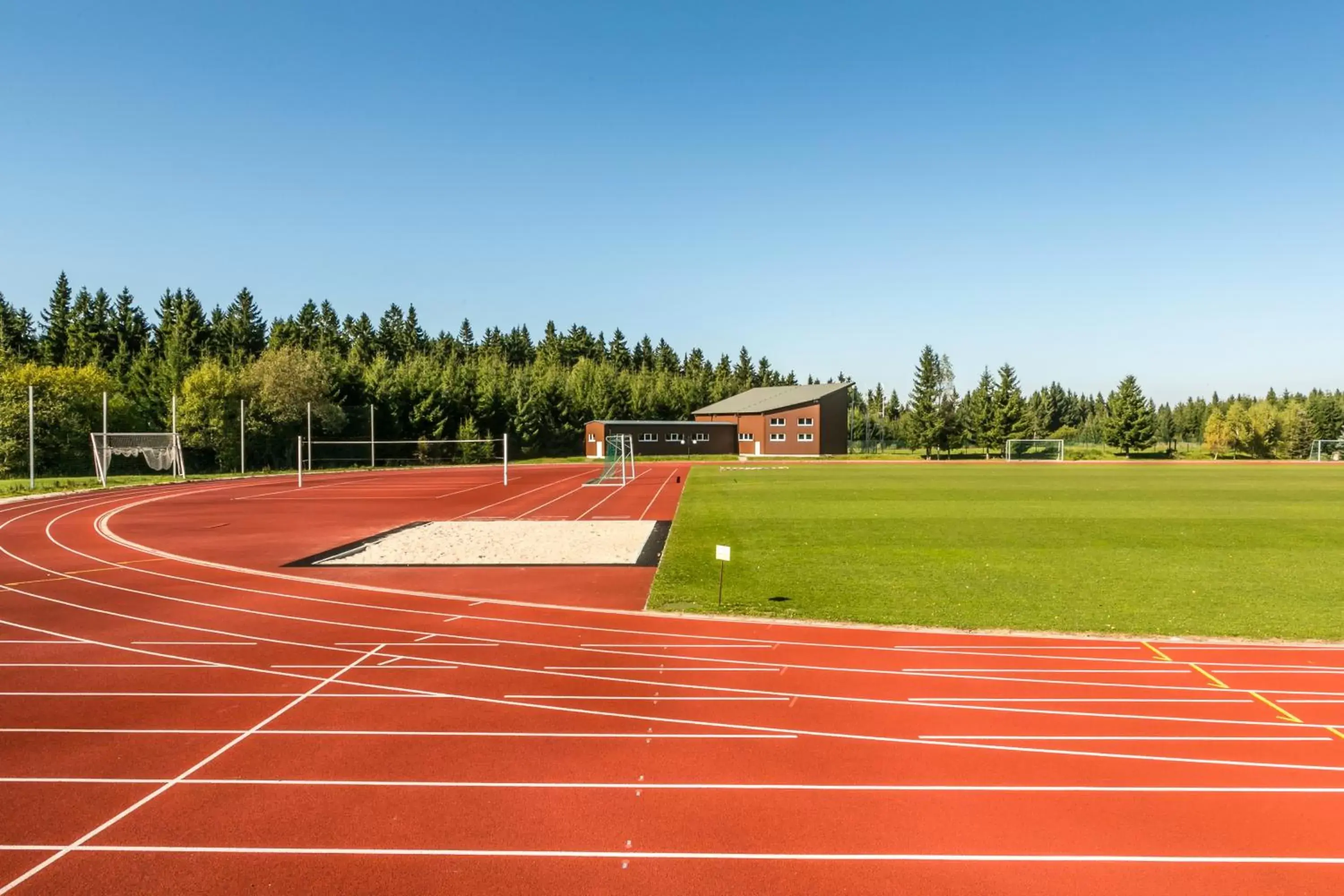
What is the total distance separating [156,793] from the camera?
7082 millimetres

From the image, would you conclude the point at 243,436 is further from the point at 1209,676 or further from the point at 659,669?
the point at 1209,676

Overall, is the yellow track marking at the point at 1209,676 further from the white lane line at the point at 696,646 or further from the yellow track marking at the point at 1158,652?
the white lane line at the point at 696,646

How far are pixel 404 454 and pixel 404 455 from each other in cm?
4

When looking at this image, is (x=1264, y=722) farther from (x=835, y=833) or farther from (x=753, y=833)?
(x=753, y=833)

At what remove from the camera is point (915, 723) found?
8.68 metres

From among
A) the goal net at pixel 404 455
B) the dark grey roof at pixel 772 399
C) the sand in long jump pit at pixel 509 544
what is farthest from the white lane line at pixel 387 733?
the dark grey roof at pixel 772 399

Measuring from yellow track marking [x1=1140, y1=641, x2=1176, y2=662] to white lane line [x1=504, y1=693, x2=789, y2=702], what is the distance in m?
5.92

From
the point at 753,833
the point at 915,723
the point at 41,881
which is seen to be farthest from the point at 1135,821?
the point at 41,881

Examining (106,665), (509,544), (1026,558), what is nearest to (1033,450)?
(1026,558)

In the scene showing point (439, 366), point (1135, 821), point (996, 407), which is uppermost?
point (439, 366)

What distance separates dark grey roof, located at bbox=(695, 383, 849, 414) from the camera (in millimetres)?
84562

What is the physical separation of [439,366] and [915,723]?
85760mm

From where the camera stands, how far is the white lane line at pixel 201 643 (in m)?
11.9

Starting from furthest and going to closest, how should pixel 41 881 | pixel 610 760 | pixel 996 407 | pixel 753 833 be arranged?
pixel 996 407
pixel 610 760
pixel 753 833
pixel 41 881
